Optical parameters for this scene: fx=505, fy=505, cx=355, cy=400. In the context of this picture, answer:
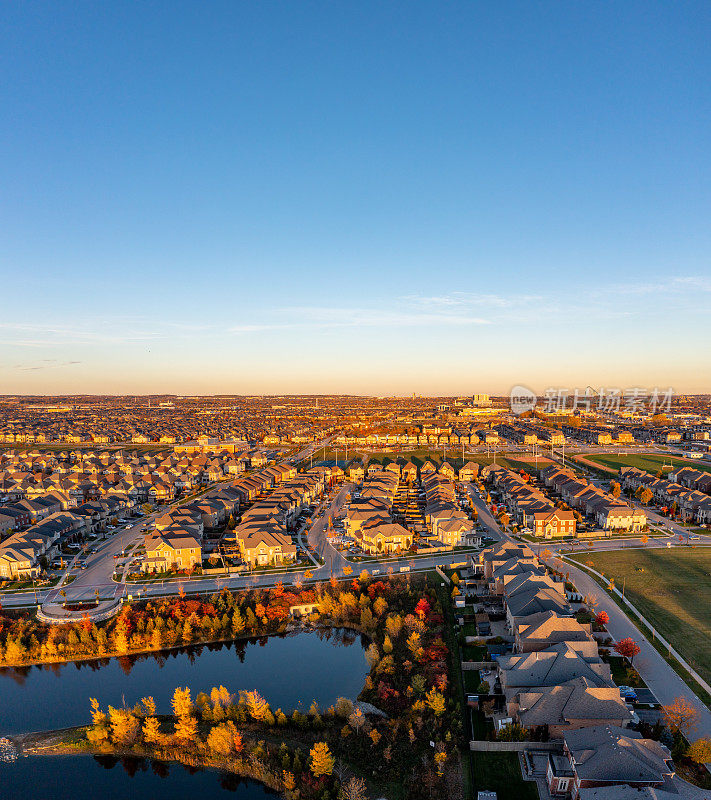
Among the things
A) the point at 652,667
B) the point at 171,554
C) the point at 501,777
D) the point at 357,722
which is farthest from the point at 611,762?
the point at 171,554

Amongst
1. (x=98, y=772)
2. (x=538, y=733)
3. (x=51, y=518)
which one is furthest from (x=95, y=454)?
(x=538, y=733)

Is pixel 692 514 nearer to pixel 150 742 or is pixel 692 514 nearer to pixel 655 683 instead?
pixel 655 683

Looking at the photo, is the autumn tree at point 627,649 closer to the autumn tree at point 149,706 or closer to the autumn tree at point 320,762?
the autumn tree at point 320,762

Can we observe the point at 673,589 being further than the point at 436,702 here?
Yes

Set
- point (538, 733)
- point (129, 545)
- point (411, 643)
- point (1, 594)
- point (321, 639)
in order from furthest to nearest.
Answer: point (129, 545) → point (1, 594) → point (321, 639) → point (411, 643) → point (538, 733)

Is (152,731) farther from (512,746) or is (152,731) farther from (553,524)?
(553,524)

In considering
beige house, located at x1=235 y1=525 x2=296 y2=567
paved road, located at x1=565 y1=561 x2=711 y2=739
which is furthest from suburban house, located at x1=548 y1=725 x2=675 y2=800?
beige house, located at x1=235 y1=525 x2=296 y2=567

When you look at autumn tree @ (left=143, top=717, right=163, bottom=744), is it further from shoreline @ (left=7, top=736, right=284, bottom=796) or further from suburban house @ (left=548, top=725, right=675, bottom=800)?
suburban house @ (left=548, top=725, right=675, bottom=800)

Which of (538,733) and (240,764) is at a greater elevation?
(538,733)
